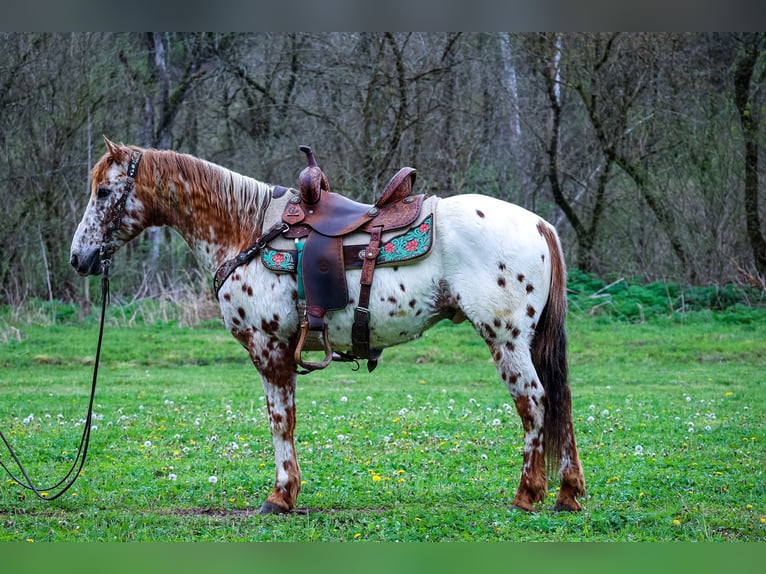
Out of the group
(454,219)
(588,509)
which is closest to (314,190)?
(454,219)

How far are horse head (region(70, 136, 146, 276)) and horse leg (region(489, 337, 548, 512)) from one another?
9.36 feet

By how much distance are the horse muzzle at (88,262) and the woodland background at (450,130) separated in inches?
390

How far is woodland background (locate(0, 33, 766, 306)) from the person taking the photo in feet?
53.0

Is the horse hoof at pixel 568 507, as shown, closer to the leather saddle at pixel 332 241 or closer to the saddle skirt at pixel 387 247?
the leather saddle at pixel 332 241

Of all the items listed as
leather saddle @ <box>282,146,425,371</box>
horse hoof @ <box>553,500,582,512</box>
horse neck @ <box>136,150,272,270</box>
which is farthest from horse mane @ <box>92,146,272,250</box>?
horse hoof @ <box>553,500,582,512</box>

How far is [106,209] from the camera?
5934 mm

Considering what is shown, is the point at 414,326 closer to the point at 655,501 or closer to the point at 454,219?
the point at 454,219

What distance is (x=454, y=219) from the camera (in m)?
5.51

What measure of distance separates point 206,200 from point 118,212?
0.63 m

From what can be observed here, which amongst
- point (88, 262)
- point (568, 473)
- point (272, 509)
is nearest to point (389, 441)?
point (272, 509)

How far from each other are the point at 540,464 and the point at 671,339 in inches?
367

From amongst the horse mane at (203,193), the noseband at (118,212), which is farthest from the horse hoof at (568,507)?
the noseband at (118,212)

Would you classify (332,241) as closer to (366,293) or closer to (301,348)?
(366,293)

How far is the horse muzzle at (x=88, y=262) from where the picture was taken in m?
5.93
